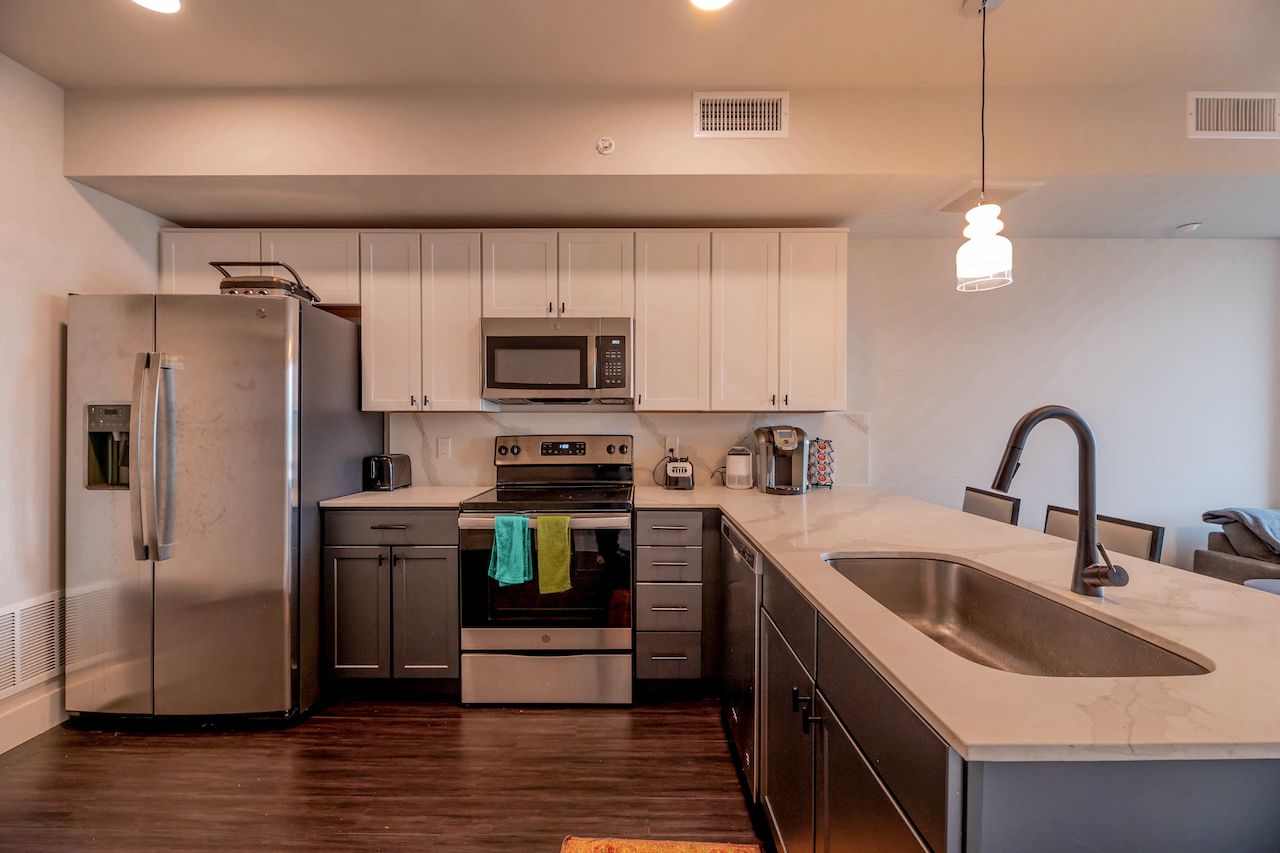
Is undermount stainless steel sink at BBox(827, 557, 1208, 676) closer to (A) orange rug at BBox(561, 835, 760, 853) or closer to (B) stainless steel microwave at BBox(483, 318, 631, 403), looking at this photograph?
(A) orange rug at BBox(561, 835, 760, 853)

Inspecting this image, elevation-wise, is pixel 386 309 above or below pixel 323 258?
below

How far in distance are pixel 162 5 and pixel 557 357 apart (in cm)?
184

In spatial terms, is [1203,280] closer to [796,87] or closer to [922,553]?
[796,87]

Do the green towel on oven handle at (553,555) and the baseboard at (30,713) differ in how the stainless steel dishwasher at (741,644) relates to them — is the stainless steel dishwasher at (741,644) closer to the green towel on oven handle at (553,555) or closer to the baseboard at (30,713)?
the green towel on oven handle at (553,555)

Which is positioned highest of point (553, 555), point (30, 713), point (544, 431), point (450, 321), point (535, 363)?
point (450, 321)

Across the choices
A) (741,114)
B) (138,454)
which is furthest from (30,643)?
(741,114)

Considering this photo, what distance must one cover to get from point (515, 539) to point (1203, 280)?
4137mm

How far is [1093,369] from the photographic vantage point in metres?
3.37

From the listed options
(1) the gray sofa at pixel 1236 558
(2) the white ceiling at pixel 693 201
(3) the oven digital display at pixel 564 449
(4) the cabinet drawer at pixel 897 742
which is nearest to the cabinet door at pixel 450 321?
(2) the white ceiling at pixel 693 201

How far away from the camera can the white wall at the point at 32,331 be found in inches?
86.8

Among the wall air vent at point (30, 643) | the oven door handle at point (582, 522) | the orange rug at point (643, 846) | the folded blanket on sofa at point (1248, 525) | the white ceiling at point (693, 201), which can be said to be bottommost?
the orange rug at point (643, 846)

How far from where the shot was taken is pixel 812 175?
2416 millimetres

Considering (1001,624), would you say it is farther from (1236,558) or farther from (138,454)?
(138,454)

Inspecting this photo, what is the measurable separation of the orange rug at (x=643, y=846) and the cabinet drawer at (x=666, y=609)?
0.95 metres
